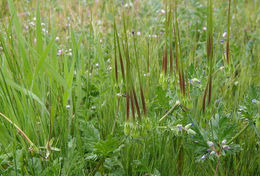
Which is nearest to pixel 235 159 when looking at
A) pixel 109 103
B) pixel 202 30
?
pixel 109 103

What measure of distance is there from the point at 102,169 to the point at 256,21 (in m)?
2.06

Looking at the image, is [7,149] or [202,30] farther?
[202,30]

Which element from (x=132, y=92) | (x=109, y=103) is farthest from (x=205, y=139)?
(x=109, y=103)

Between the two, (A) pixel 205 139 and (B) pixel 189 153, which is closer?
(A) pixel 205 139

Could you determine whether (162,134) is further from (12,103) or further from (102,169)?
(12,103)

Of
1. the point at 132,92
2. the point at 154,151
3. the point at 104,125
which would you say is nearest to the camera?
the point at 132,92

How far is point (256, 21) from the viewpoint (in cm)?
263

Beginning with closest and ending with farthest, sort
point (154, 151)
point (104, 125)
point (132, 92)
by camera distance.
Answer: point (132, 92) < point (154, 151) < point (104, 125)

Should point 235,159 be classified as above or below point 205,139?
below

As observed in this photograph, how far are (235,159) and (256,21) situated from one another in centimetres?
188

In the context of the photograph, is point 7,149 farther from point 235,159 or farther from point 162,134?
point 235,159

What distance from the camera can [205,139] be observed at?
0.97 m

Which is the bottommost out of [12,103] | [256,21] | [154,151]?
[154,151]

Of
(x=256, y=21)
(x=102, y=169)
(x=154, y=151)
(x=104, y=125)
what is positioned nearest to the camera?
(x=154, y=151)
